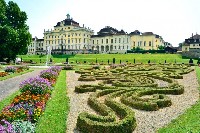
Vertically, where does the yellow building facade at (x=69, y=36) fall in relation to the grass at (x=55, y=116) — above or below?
above

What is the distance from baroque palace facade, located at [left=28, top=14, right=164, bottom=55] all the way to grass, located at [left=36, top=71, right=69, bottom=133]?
271 feet

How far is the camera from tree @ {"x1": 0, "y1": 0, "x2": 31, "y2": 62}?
38331 millimetres

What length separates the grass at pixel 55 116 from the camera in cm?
792

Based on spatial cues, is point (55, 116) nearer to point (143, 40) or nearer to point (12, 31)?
point (12, 31)

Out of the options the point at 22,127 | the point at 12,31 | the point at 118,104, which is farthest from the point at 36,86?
the point at 12,31

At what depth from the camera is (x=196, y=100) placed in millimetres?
11914

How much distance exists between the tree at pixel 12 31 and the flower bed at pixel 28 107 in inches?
1079

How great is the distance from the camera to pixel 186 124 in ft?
27.5

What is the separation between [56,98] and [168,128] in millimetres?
5213

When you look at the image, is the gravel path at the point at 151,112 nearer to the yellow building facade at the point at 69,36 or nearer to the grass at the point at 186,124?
the grass at the point at 186,124

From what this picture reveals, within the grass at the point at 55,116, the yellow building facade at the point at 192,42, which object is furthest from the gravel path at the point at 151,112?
the yellow building facade at the point at 192,42

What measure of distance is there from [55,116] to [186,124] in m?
3.71

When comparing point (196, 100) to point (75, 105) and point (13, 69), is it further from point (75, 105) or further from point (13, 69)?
point (13, 69)

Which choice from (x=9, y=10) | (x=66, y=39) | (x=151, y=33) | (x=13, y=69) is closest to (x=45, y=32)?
(x=66, y=39)
